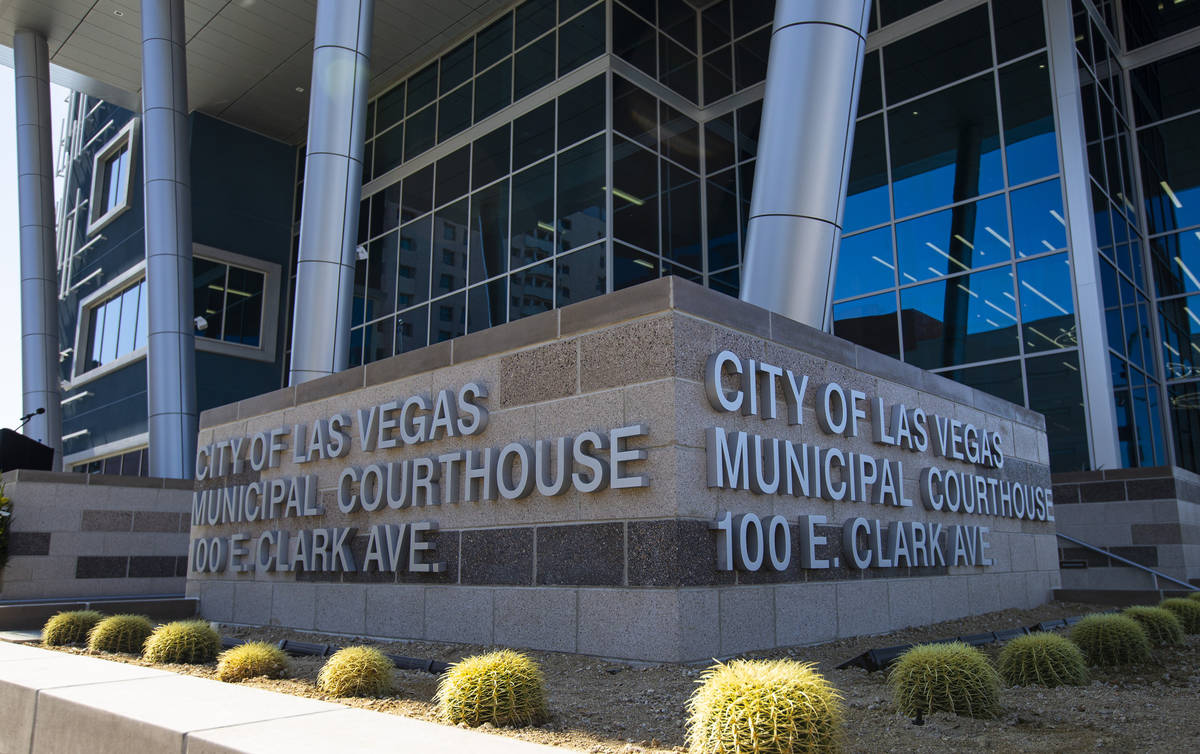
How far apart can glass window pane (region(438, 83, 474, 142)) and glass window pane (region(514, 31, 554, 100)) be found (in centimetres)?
232

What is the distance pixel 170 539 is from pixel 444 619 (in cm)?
1189

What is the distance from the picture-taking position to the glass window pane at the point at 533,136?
23625mm

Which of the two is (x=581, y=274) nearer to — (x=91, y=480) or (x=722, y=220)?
(x=722, y=220)

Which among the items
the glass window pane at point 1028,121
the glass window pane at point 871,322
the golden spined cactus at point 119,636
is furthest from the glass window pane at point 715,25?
the golden spined cactus at point 119,636

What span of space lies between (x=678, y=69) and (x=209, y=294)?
17969 mm

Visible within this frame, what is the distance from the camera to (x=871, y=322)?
68.3 ft

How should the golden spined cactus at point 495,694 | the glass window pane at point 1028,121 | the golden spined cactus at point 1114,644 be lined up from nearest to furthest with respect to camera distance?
1. the golden spined cactus at point 495,694
2. the golden spined cactus at point 1114,644
3. the glass window pane at point 1028,121

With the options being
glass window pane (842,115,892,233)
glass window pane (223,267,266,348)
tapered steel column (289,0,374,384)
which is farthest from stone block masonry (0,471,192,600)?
glass window pane (842,115,892,233)

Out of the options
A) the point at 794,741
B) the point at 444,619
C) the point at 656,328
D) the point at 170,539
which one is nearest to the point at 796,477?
the point at 656,328

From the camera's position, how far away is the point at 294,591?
12.0m

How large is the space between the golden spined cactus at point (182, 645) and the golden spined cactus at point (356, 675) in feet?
8.31

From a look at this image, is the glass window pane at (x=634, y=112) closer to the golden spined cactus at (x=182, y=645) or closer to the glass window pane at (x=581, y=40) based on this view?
the glass window pane at (x=581, y=40)

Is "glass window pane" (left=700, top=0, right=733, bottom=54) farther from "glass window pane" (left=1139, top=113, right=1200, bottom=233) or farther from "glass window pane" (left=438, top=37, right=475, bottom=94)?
"glass window pane" (left=1139, top=113, right=1200, bottom=233)

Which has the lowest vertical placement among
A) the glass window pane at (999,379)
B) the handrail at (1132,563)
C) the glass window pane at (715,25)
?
the handrail at (1132,563)
